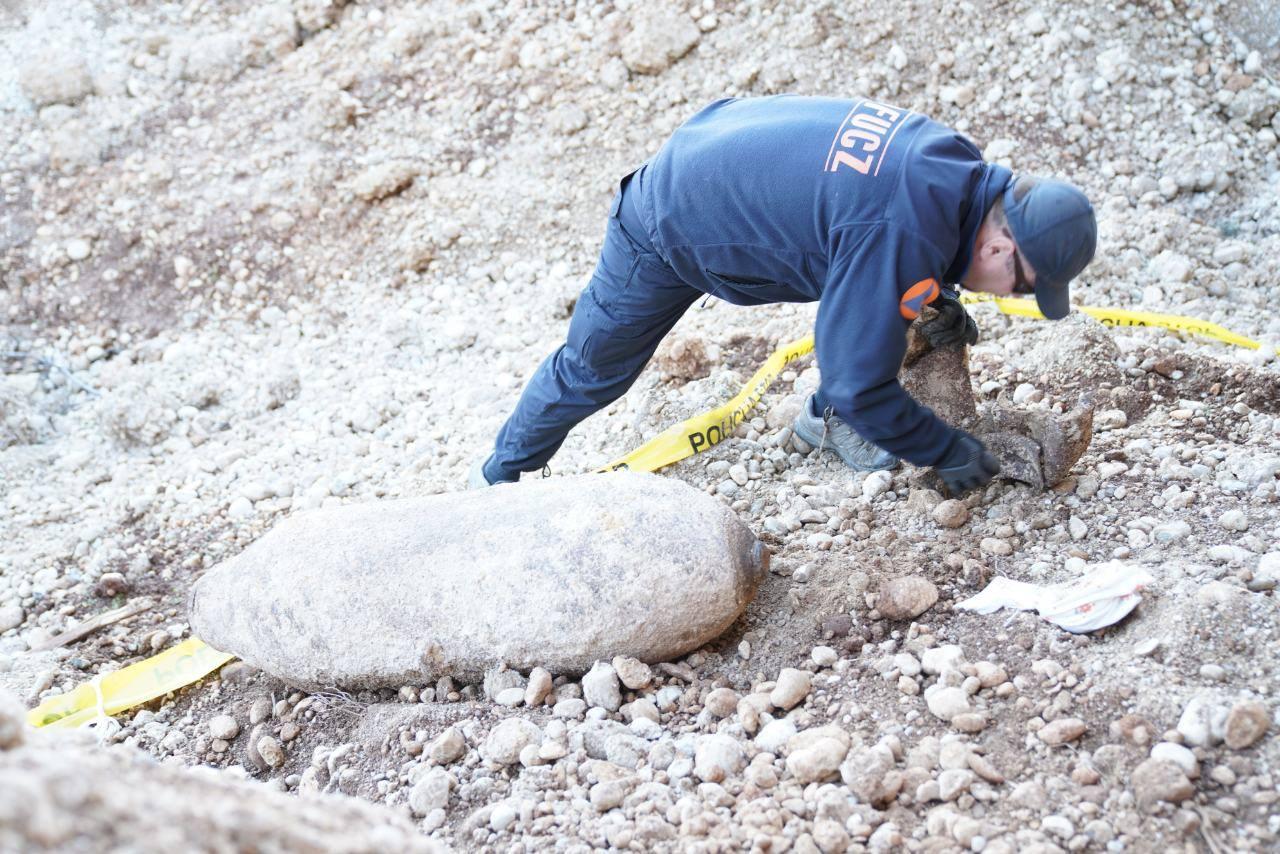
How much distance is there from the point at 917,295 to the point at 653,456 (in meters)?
1.65

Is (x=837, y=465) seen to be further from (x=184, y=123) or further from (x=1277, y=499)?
(x=184, y=123)

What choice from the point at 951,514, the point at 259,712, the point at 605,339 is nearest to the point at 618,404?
the point at 605,339

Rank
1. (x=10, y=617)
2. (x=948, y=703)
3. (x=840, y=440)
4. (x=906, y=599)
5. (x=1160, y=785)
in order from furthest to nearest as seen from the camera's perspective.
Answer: (x=10, y=617) → (x=840, y=440) → (x=906, y=599) → (x=948, y=703) → (x=1160, y=785)

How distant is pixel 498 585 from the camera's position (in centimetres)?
308

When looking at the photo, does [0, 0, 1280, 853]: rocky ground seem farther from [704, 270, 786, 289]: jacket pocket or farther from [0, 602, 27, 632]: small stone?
[704, 270, 786, 289]: jacket pocket

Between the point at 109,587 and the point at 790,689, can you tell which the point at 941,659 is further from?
the point at 109,587

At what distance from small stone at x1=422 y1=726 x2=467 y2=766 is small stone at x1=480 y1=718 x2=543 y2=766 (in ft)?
0.21

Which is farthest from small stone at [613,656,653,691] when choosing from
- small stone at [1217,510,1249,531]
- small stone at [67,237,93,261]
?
small stone at [67,237,93,261]

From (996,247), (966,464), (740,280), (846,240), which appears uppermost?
(846,240)

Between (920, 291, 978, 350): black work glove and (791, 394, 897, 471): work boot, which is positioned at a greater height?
(920, 291, 978, 350): black work glove

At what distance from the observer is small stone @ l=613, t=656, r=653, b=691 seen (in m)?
2.99

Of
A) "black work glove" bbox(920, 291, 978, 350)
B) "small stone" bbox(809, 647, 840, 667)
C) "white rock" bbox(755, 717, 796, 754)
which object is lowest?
"small stone" bbox(809, 647, 840, 667)

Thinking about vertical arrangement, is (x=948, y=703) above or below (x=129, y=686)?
above

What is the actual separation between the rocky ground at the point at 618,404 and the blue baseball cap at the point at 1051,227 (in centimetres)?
88
